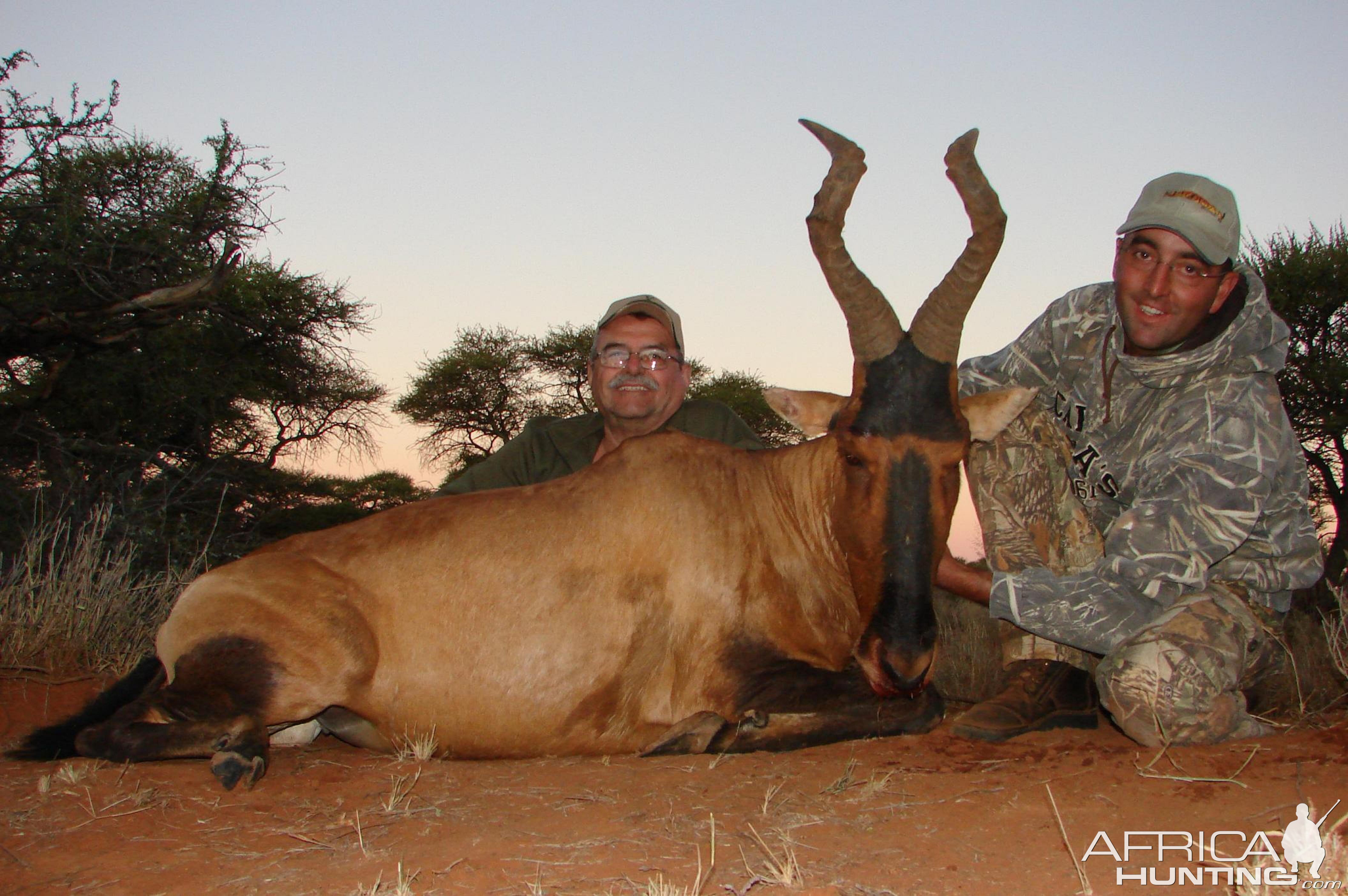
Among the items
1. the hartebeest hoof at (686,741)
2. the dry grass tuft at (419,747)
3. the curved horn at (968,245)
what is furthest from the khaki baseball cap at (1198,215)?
the dry grass tuft at (419,747)

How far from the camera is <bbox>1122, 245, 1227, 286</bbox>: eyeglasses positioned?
4.71 metres

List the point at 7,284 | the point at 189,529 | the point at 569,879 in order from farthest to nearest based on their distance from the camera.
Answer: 1. the point at 189,529
2. the point at 7,284
3. the point at 569,879

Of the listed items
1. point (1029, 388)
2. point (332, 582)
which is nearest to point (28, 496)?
point (332, 582)

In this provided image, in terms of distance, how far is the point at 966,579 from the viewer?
468 cm

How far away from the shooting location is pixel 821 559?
4805 mm

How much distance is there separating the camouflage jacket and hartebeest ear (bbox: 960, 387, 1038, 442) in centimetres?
62

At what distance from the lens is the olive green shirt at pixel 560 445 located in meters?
6.75

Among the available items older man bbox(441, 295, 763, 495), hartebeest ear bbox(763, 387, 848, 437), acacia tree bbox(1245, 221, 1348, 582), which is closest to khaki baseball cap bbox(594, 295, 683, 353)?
older man bbox(441, 295, 763, 495)

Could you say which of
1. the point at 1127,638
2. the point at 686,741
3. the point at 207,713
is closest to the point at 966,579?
the point at 1127,638

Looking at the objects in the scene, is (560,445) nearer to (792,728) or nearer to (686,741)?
(686,741)

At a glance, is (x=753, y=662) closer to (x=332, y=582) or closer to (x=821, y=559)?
(x=821, y=559)

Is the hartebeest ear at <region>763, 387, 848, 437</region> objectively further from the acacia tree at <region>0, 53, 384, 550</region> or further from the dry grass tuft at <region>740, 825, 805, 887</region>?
the acacia tree at <region>0, 53, 384, 550</region>

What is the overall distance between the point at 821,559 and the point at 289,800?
2.38 meters

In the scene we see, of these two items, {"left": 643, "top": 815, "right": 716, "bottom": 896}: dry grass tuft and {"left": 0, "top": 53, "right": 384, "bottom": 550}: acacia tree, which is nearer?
{"left": 643, "top": 815, "right": 716, "bottom": 896}: dry grass tuft
